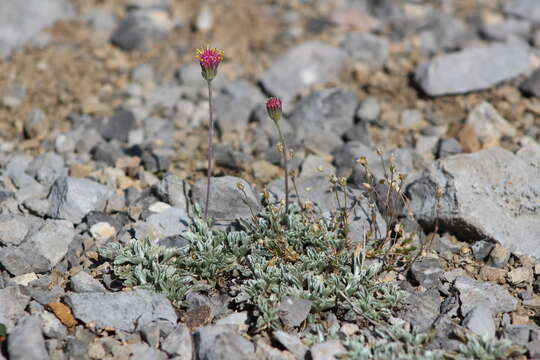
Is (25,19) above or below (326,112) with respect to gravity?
above

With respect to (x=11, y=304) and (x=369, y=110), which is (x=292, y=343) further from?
(x=369, y=110)

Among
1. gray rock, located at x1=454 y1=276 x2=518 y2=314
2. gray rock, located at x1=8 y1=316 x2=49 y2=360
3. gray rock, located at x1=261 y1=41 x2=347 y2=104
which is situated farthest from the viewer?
gray rock, located at x1=261 y1=41 x2=347 y2=104


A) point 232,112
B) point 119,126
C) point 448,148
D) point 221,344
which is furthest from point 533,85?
point 221,344

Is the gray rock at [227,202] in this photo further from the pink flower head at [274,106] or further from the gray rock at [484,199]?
the gray rock at [484,199]

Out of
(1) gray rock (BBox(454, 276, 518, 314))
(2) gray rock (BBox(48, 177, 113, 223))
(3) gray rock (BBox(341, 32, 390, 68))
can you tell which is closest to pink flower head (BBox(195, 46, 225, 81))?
(2) gray rock (BBox(48, 177, 113, 223))

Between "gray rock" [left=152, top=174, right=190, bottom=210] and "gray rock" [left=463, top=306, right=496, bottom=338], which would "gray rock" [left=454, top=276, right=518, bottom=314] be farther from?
"gray rock" [left=152, top=174, right=190, bottom=210]

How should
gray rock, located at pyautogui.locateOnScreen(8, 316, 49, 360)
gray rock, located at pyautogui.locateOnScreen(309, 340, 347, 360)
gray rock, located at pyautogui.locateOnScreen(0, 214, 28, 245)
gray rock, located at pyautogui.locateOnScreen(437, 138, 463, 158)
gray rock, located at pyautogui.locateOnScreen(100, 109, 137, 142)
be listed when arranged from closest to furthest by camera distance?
Result: gray rock, located at pyautogui.locateOnScreen(8, 316, 49, 360) < gray rock, located at pyautogui.locateOnScreen(309, 340, 347, 360) < gray rock, located at pyautogui.locateOnScreen(0, 214, 28, 245) < gray rock, located at pyautogui.locateOnScreen(437, 138, 463, 158) < gray rock, located at pyautogui.locateOnScreen(100, 109, 137, 142)
